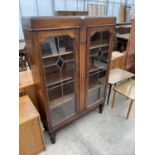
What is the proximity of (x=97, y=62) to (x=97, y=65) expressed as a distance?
4cm

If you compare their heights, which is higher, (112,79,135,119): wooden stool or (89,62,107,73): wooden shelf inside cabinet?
(89,62,107,73): wooden shelf inside cabinet

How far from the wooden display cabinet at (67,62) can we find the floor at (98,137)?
0.61ft

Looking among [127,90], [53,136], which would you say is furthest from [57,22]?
[127,90]

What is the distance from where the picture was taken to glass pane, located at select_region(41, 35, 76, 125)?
1.24 meters

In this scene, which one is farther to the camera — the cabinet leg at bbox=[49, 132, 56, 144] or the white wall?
the white wall

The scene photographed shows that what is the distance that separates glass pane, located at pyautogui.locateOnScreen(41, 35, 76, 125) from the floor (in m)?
0.31

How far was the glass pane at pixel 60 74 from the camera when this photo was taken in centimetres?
124

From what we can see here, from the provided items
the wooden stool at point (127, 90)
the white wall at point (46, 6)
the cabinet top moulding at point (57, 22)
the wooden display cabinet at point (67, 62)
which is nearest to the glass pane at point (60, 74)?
the wooden display cabinet at point (67, 62)

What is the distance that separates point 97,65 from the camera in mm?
1720

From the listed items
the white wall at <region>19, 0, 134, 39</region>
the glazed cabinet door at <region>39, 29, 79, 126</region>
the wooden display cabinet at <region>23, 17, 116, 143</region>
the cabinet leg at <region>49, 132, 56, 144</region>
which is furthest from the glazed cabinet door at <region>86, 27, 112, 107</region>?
the white wall at <region>19, 0, 134, 39</region>

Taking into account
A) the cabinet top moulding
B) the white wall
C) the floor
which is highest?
the white wall

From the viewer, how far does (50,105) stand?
4.87 feet

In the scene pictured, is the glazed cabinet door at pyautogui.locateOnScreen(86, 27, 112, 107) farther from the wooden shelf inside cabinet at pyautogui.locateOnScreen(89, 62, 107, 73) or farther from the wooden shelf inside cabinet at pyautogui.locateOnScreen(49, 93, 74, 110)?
the wooden shelf inside cabinet at pyautogui.locateOnScreen(49, 93, 74, 110)
